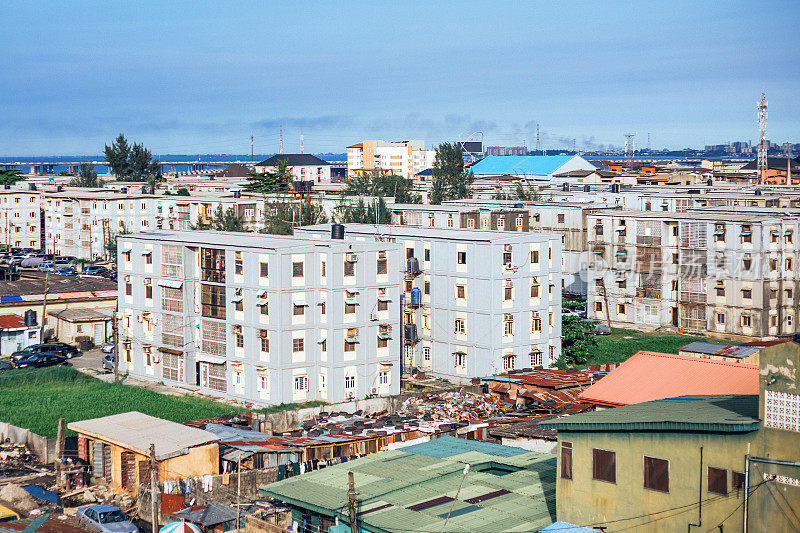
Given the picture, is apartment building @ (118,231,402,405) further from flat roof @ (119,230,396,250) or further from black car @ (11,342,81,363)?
black car @ (11,342,81,363)

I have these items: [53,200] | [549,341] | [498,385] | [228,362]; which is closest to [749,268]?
[549,341]

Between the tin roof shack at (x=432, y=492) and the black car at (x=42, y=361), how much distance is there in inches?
963

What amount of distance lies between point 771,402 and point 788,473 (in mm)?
1069

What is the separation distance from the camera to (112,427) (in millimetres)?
28266

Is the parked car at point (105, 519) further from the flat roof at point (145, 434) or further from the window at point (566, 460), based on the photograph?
the window at point (566, 460)

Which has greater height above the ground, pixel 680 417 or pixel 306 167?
pixel 306 167

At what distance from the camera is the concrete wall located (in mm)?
30062

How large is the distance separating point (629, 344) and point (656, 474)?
100ft

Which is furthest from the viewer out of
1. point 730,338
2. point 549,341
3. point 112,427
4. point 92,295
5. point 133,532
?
point 92,295

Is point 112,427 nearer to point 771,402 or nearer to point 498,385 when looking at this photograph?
point 498,385

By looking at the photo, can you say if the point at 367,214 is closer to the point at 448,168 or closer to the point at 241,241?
the point at 241,241

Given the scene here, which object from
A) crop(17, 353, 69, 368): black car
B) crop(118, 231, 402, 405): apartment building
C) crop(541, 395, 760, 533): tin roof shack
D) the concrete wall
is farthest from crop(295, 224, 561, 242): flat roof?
crop(541, 395, 760, 533): tin roof shack

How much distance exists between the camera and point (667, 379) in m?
28.0

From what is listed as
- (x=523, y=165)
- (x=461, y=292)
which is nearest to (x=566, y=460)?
(x=461, y=292)
